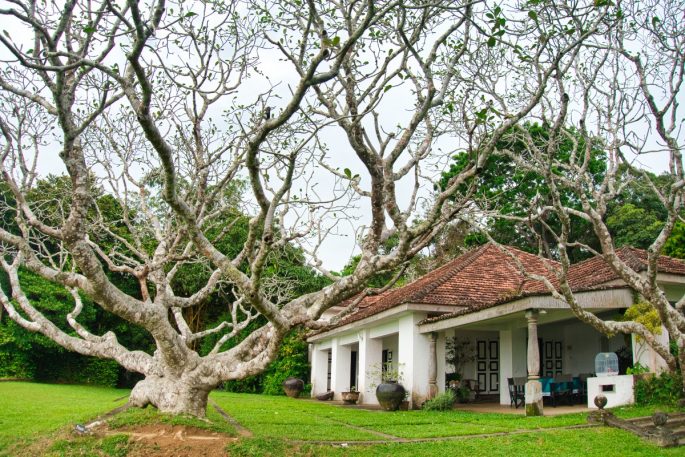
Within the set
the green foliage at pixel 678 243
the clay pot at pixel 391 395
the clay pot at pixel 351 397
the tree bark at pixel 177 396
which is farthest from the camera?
the green foliage at pixel 678 243

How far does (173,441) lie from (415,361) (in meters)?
9.40

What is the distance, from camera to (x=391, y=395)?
15516 mm

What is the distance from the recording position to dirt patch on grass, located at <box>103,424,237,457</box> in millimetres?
7422

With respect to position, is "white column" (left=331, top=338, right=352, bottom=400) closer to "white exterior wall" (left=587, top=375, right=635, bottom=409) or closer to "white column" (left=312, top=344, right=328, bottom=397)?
"white column" (left=312, top=344, right=328, bottom=397)

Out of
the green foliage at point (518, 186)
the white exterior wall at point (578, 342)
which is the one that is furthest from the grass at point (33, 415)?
the green foliage at point (518, 186)

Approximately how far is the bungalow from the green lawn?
2.22m

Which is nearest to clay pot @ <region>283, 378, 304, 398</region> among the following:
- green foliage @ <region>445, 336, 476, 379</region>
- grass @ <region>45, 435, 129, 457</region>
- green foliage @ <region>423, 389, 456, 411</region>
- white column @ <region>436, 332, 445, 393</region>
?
green foliage @ <region>445, 336, 476, 379</region>

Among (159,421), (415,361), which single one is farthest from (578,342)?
(159,421)

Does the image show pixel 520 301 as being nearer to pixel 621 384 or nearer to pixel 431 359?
pixel 621 384

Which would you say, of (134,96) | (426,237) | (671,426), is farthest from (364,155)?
(671,426)

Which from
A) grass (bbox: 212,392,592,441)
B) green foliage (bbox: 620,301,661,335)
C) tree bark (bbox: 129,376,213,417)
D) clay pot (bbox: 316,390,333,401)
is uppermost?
green foliage (bbox: 620,301,661,335)

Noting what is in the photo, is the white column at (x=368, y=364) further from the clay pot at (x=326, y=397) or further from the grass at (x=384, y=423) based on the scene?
the grass at (x=384, y=423)

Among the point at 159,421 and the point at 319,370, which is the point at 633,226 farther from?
the point at 159,421

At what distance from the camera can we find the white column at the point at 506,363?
54.7ft
